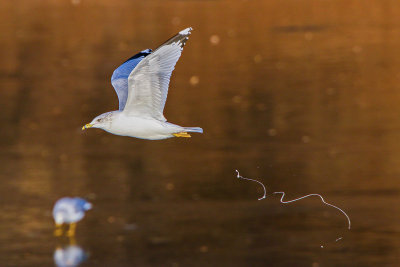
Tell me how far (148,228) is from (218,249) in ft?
2.24

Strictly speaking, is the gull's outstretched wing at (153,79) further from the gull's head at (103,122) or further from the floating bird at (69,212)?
the floating bird at (69,212)

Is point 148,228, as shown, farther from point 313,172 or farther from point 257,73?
point 257,73

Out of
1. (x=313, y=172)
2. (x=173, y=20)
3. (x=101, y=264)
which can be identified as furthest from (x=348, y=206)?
(x=173, y=20)

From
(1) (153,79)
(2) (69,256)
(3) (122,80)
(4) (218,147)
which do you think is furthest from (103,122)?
(4) (218,147)

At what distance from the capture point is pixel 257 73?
13031 millimetres

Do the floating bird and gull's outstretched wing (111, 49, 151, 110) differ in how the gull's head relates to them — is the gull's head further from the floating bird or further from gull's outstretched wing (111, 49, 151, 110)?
the floating bird

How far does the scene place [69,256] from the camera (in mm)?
7164

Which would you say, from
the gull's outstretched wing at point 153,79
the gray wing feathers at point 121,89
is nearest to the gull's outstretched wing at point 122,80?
the gray wing feathers at point 121,89

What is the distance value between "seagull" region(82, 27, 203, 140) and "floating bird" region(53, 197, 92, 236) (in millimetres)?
2939

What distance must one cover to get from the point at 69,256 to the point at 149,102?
3.12 metres

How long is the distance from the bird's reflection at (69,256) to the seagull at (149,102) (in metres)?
2.73

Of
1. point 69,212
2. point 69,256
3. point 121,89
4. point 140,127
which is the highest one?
point 121,89

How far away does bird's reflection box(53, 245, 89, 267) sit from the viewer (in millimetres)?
7051

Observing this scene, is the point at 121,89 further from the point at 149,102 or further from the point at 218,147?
the point at 218,147
